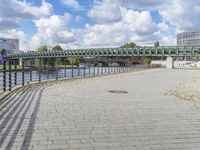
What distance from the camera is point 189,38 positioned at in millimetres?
189500

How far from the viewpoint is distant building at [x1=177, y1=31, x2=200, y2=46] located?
182500 mm

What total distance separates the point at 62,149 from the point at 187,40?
197261mm

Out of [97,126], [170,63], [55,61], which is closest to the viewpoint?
[97,126]

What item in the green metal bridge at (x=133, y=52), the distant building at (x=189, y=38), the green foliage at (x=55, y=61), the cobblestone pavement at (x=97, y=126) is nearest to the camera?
the cobblestone pavement at (x=97, y=126)

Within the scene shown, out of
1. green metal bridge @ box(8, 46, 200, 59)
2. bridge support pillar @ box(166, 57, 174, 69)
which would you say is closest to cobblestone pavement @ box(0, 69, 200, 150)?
bridge support pillar @ box(166, 57, 174, 69)

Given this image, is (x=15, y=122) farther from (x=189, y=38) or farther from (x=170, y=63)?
(x=189, y=38)

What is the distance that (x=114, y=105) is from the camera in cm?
981

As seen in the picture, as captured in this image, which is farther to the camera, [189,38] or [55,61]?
[189,38]

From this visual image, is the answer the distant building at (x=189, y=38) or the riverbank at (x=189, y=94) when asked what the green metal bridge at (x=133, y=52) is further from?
the distant building at (x=189, y=38)

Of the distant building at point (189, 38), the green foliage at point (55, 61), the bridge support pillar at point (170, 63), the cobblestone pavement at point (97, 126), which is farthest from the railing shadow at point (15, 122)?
the distant building at point (189, 38)

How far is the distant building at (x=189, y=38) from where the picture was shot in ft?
599

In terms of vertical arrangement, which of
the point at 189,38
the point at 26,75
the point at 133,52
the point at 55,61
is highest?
the point at 189,38

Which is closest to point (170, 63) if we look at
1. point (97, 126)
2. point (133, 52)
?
point (133, 52)

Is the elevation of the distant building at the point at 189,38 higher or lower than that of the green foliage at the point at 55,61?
higher
